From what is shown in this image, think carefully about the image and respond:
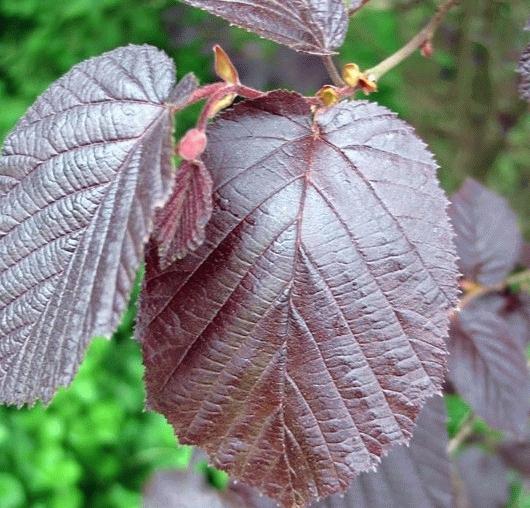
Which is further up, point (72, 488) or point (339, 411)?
point (339, 411)

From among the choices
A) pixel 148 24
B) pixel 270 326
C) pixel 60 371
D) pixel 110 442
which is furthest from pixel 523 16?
pixel 110 442

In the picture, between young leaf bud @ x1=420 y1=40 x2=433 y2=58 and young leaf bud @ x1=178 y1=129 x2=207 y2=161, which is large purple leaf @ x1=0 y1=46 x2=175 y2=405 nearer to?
young leaf bud @ x1=178 y1=129 x2=207 y2=161

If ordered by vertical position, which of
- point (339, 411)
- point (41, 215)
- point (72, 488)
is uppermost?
point (41, 215)

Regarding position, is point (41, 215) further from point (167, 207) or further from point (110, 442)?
point (110, 442)

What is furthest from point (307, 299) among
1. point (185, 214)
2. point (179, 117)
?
point (179, 117)

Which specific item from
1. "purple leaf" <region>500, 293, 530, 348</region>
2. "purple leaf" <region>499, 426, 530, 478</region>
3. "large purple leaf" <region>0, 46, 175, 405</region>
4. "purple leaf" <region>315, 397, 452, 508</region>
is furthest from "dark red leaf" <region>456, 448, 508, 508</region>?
"large purple leaf" <region>0, 46, 175, 405</region>

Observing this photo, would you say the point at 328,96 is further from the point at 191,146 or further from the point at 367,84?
the point at 191,146
